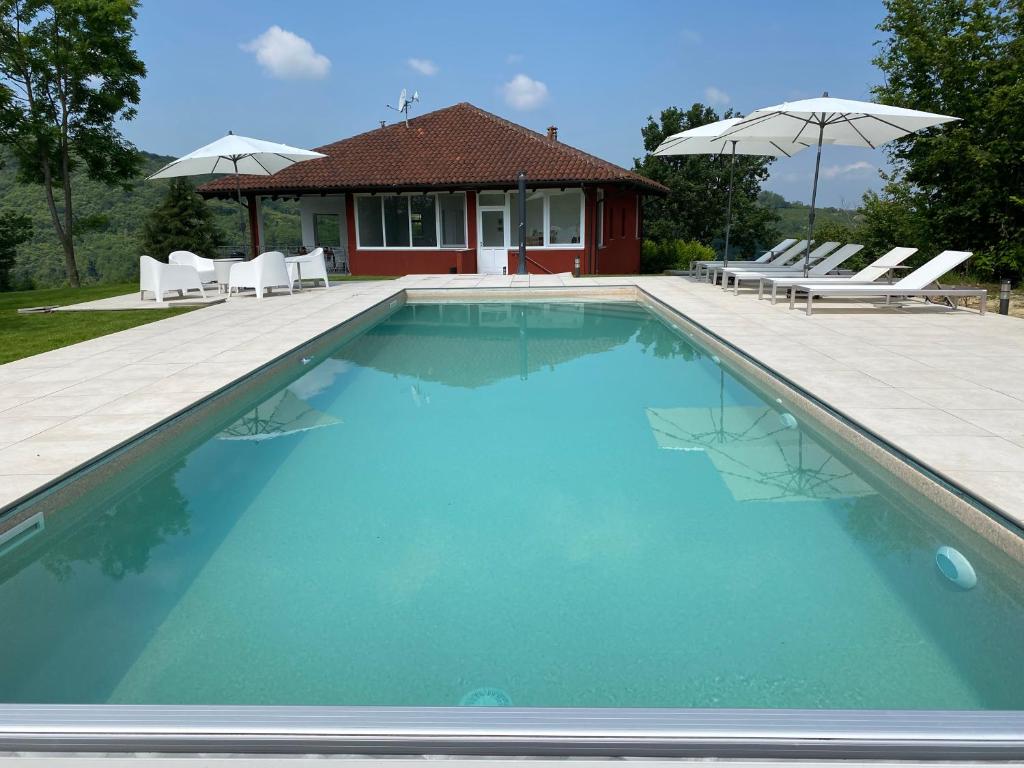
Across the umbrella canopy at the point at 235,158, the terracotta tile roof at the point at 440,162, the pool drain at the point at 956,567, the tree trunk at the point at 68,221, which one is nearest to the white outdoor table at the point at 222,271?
the umbrella canopy at the point at 235,158

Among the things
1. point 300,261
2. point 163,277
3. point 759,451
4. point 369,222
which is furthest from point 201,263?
point 759,451

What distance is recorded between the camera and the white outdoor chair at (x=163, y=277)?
12.6 m

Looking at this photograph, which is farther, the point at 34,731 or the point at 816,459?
the point at 816,459

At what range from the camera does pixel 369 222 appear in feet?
69.8

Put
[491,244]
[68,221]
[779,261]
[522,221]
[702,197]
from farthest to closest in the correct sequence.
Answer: [702,197]
[68,221]
[491,244]
[522,221]
[779,261]

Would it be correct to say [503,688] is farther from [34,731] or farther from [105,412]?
[105,412]

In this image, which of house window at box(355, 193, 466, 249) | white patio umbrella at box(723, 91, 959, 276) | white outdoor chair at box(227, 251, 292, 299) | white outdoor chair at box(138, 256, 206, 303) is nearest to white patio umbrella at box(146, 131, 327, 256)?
white outdoor chair at box(227, 251, 292, 299)

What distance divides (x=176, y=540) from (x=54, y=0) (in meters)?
24.7

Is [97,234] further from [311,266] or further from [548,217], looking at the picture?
[311,266]

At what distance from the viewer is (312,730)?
1.99 meters

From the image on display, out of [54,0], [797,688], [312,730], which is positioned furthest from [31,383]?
[54,0]

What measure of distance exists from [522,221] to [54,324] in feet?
36.8

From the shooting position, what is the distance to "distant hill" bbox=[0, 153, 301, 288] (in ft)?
127

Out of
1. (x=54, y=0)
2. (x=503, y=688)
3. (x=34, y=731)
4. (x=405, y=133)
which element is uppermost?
(x=54, y=0)
